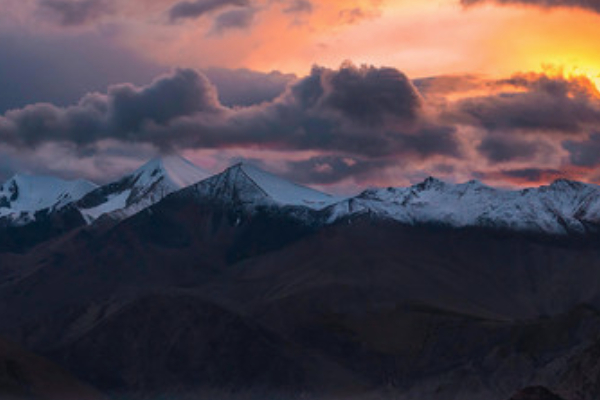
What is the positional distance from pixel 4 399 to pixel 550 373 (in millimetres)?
89612

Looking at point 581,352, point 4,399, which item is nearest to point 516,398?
point 581,352

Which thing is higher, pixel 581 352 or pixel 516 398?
pixel 516 398

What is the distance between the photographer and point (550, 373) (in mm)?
198500

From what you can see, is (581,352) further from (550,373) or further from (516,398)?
(516,398)

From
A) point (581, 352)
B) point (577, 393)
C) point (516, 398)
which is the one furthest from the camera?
point (581, 352)

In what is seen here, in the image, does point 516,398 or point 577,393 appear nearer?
point 516,398

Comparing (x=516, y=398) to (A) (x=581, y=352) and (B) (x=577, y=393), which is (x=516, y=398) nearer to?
(B) (x=577, y=393)

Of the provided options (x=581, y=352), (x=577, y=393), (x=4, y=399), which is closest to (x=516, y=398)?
(x=577, y=393)

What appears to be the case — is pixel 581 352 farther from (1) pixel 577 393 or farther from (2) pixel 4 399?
(2) pixel 4 399

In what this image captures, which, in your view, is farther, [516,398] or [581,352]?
[581,352]

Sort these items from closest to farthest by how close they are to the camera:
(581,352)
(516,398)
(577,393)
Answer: (516,398) < (577,393) < (581,352)

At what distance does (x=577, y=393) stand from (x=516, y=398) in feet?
161

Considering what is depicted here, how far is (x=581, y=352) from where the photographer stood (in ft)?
622

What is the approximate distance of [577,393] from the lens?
576 ft
